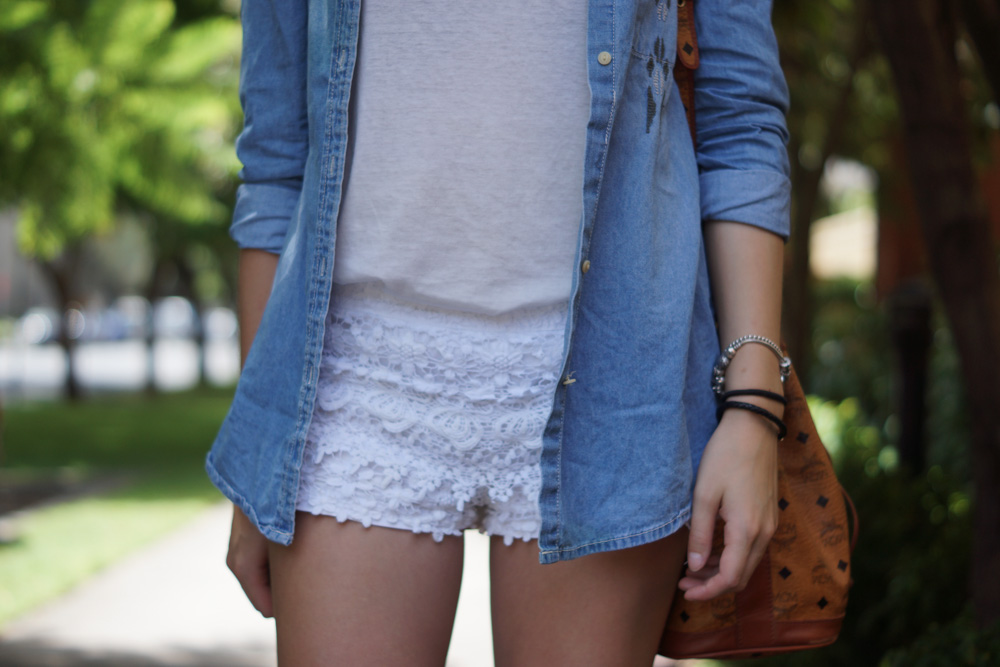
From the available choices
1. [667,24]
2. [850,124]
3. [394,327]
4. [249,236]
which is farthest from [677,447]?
[850,124]

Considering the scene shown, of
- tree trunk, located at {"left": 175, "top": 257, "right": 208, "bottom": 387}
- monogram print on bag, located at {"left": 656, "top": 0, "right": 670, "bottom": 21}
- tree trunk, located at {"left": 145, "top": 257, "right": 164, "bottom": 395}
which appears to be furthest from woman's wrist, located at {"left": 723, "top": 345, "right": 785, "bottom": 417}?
tree trunk, located at {"left": 175, "top": 257, "right": 208, "bottom": 387}

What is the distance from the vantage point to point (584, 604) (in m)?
1.24

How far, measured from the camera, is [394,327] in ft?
4.14

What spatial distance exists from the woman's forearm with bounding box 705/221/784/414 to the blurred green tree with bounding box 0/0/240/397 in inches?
166

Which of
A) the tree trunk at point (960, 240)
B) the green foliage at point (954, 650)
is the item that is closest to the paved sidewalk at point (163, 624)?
the green foliage at point (954, 650)

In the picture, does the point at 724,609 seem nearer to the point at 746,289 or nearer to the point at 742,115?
the point at 746,289

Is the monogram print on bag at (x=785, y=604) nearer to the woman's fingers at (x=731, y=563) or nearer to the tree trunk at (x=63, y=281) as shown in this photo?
the woman's fingers at (x=731, y=563)

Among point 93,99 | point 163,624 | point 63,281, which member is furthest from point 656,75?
point 63,281

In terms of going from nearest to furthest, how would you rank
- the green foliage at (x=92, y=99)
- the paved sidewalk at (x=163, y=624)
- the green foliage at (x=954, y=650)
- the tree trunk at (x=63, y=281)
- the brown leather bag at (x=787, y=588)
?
the brown leather bag at (x=787, y=588) < the green foliage at (x=954, y=650) < the paved sidewalk at (x=163, y=624) < the green foliage at (x=92, y=99) < the tree trunk at (x=63, y=281)

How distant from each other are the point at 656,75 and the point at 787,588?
0.73 m

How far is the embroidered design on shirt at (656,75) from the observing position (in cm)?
128

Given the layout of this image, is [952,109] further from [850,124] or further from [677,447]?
[850,124]

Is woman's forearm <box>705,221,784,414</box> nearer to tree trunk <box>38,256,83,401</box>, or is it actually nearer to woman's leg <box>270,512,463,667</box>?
woman's leg <box>270,512,463,667</box>

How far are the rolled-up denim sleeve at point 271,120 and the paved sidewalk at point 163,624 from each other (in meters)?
3.42
